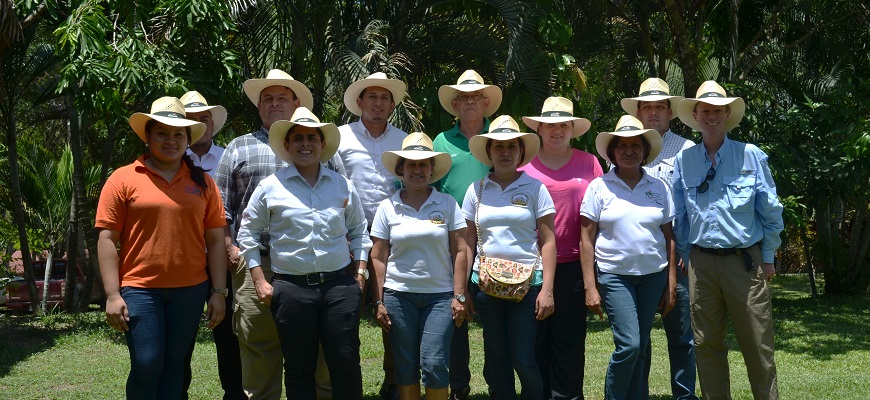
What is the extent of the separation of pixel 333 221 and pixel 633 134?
6.21 feet

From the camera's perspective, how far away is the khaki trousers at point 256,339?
5.65 m

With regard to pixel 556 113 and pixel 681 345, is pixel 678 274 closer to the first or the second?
pixel 681 345

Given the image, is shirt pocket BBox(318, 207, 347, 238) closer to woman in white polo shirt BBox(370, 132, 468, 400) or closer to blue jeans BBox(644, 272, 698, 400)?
woman in white polo shirt BBox(370, 132, 468, 400)

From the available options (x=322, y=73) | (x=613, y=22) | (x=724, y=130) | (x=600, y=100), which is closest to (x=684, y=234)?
(x=724, y=130)

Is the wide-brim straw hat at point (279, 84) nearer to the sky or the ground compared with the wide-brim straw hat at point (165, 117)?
nearer to the sky

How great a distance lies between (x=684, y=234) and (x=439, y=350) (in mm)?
1758

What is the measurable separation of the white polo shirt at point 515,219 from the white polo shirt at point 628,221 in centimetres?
32

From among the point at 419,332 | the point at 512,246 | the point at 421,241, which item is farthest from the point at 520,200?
the point at 419,332


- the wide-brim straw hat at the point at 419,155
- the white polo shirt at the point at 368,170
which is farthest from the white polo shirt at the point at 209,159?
the wide-brim straw hat at the point at 419,155

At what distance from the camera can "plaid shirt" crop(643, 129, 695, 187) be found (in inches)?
244

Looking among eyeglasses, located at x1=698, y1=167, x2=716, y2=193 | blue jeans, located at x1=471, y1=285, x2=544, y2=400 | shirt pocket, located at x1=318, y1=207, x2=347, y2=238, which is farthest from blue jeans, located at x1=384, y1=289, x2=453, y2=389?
eyeglasses, located at x1=698, y1=167, x2=716, y2=193

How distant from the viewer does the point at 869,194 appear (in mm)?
16906

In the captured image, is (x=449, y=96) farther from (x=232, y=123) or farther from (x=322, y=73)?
(x=232, y=123)

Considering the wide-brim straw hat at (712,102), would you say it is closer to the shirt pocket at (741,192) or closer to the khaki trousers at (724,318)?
the shirt pocket at (741,192)
